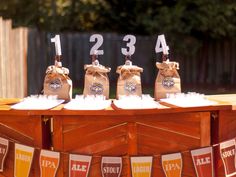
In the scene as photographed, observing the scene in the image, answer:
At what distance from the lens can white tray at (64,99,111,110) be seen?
120 inches

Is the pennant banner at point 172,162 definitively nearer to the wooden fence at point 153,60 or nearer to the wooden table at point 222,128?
the wooden table at point 222,128

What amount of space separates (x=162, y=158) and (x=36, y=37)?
30.4 ft

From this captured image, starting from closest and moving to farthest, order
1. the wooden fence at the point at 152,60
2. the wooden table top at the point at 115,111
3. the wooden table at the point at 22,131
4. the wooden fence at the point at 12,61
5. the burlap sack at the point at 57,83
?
the wooden table top at the point at 115,111 → the wooden table at the point at 22,131 → the burlap sack at the point at 57,83 → the wooden fence at the point at 12,61 → the wooden fence at the point at 152,60

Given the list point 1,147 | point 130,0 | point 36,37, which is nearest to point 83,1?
point 130,0

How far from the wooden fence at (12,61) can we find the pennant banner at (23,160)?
150 inches

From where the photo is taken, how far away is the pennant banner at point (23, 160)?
310 cm

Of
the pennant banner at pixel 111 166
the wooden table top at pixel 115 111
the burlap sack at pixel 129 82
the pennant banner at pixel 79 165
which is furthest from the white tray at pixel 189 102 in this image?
the pennant banner at pixel 79 165

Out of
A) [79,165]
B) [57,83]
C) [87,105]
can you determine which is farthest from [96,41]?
[79,165]

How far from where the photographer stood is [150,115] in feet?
10.1

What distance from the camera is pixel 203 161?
3.09 m

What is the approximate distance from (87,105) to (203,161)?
784 mm

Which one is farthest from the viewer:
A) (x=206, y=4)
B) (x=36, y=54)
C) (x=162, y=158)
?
(x=206, y=4)

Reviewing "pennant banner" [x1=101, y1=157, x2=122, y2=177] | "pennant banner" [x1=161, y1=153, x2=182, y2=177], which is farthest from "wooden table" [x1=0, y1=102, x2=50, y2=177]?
"pennant banner" [x1=161, y1=153, x2=182, y2=177]

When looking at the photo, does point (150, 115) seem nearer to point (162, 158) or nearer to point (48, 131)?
point (162, 158)
